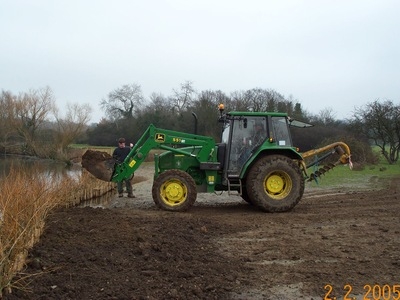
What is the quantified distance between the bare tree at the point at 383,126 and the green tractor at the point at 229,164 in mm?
21634

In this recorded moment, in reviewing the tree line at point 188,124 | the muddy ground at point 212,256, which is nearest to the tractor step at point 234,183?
the muddy ground at point 212,256


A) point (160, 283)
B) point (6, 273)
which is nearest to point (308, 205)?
point (160, 283)

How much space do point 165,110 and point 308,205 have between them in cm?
4084

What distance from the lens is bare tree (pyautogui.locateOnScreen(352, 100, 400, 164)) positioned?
29.0 metres

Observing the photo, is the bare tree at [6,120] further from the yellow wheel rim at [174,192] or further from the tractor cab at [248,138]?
the tractor cab at [248,138]

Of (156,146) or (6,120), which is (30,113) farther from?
(156,146)

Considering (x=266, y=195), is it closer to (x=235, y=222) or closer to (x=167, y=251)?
(x=235, y=222)

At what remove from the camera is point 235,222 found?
8242mm

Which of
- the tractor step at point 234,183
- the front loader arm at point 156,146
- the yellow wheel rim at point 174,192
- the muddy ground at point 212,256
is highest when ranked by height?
the front loader arm at point 156,146

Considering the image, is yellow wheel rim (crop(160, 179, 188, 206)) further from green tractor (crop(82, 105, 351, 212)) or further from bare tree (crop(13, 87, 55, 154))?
bare tree (crop(13, 87, 55, 154))

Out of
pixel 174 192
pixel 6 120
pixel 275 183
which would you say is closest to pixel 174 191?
pixel 174 192

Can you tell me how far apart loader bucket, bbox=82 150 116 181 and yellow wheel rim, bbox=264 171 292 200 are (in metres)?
3.72

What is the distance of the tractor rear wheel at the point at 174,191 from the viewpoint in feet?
31.1

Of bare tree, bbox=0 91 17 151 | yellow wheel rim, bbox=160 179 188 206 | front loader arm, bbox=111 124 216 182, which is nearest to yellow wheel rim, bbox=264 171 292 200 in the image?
front loader arm, bbox=111 124 216 182
